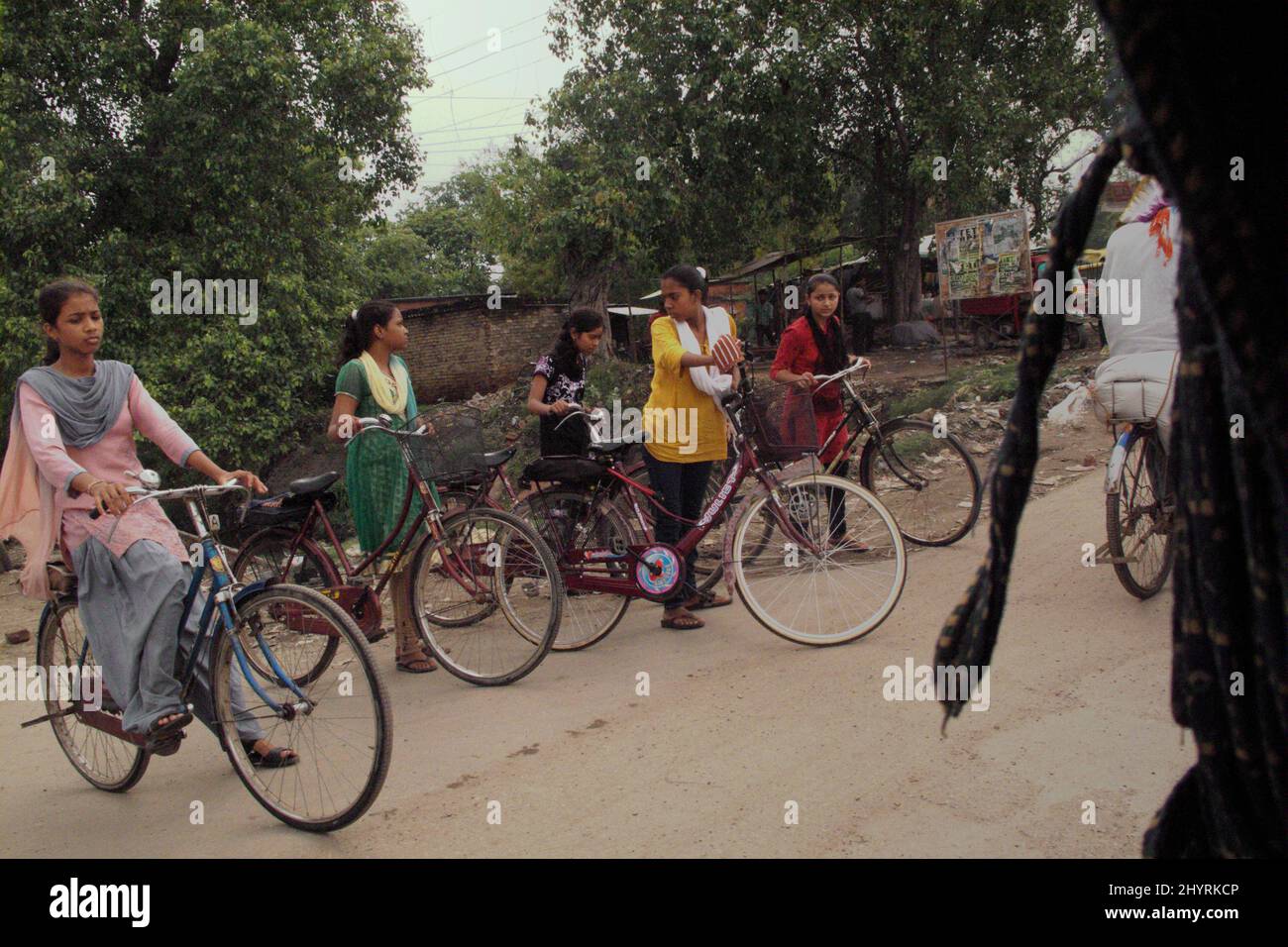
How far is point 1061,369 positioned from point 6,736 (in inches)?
477

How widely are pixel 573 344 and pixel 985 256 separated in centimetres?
922

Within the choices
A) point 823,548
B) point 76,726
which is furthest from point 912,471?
point 76,726

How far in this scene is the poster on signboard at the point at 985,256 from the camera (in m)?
13.0

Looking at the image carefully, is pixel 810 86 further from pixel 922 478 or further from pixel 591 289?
pixel 922 478

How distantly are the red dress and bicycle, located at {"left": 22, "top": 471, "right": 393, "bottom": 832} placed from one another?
3.64 m

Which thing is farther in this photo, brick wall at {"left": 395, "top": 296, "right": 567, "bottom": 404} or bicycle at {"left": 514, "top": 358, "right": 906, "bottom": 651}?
brick wall at {"left": 395, "top": 296, "right": 567, "bottom": 404}

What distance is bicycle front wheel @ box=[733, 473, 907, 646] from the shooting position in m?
4.77

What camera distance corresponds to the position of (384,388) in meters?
5.12

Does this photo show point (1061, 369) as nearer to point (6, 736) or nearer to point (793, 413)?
point (793, 413)

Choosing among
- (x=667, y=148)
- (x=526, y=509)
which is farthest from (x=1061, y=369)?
(x=526, y=509)

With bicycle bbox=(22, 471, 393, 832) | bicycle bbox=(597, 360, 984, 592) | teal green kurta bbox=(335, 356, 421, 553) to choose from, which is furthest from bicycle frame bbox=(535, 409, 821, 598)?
bicycle bbox=(22, 471, 393, 832)

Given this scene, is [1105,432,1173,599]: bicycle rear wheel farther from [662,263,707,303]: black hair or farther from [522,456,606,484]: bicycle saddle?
[522,456,606,484]: bicycle saddle

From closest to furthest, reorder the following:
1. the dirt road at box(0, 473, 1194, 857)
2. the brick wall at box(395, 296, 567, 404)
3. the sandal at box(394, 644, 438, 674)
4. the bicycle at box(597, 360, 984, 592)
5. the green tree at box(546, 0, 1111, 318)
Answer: the dirt road at box(0, 473, 1194, 857), the sandal at box(394, 644, 438, 674), the bicycle at box(597, 360, 984, 592), the green tree at box(546, 0, 1111, 318), the brick wall at box(395, 296, 567, 404)
